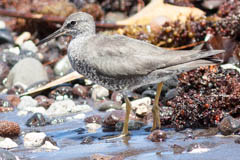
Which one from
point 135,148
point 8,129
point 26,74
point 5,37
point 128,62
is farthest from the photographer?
point 5,37

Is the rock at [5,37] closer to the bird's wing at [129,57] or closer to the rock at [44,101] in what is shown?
the rock at [44,101]

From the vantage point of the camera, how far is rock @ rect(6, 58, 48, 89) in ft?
31.0

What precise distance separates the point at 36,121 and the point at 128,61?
1868mm

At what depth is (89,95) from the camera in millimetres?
8766

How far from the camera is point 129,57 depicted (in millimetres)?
6250

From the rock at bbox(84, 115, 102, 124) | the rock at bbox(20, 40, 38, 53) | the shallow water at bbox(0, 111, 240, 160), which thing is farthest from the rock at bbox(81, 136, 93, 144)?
the rock at bbox(20, 40, 38, 53)

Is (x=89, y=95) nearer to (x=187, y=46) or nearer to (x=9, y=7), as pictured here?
(x=187, y=46)

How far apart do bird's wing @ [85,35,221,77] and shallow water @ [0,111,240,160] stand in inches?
34.9

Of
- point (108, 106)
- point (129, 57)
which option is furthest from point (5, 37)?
point (129, 57)

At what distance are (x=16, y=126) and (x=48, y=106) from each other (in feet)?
5.42

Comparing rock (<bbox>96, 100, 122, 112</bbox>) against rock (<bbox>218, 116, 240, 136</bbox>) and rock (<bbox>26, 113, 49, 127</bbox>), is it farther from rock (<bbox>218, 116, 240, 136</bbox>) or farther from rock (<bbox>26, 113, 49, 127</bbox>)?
rock (<bbox>218, 116, 240, 136</bbox>)

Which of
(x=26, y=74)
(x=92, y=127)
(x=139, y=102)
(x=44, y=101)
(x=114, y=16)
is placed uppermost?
(x=114, y=16)

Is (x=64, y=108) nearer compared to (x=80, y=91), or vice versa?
(x=64, y=108)

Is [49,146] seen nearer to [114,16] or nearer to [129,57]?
[129,57]
